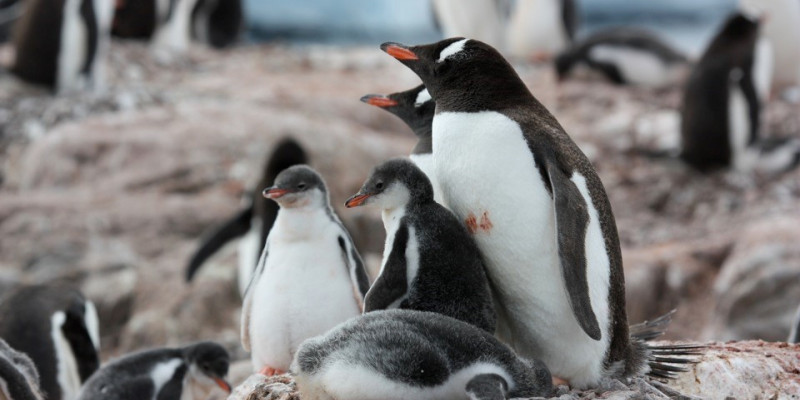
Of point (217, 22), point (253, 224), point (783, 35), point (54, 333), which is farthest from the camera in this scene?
point (217, 22)

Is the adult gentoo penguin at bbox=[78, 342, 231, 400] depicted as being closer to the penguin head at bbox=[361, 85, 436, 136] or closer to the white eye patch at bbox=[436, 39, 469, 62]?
the penguin head at bbox=[361, 85, 436, 136]

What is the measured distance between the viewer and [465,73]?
280cm

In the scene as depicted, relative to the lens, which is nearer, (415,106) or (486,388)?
(486,388)

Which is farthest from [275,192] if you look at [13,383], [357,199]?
[13,383]

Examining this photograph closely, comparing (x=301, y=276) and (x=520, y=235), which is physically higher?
(x=520, y=235)

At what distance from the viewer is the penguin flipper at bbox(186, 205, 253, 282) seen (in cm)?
655

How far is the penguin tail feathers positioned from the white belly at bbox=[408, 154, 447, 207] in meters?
0.68

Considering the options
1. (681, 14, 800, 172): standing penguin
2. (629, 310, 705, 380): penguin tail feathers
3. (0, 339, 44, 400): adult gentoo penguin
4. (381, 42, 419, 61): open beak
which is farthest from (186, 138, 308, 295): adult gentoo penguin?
(681, 14, 800, 172): standing penguin

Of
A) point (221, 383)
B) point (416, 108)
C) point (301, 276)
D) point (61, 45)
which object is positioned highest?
point (61, 45)

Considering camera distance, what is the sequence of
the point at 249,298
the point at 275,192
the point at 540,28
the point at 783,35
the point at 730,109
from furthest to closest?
1. the point at 540,28
2. the point at 783,35
3. the point at 730,109
4. the point at 249,298
5. the point at 275,192

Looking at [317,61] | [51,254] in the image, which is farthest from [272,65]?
[51,254]

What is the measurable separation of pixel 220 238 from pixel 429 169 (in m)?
3.75

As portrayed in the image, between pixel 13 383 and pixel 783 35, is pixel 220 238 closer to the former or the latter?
pixel 13 383

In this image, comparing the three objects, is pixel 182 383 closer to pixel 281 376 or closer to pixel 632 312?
pixel 281 376
